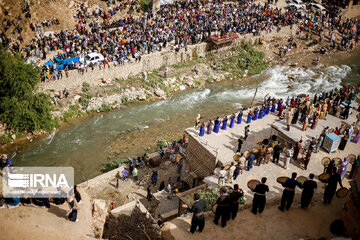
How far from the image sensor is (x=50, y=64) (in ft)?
96.9

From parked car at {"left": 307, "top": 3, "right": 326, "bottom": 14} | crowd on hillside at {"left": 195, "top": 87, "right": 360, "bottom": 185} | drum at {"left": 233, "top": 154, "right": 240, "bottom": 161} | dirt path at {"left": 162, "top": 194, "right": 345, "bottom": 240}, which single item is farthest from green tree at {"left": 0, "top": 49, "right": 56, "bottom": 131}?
parked car at {"left": 307, "top": 3, "right": 326, "bottom": 14}

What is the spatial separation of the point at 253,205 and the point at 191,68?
989 inches

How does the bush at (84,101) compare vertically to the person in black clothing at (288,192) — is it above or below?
below

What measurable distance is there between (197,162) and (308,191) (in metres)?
8.05

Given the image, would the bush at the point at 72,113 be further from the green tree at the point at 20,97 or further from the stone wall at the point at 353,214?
the stone wall at the point at 353,214

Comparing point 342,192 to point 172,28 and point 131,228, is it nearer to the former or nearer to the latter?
point 131,228

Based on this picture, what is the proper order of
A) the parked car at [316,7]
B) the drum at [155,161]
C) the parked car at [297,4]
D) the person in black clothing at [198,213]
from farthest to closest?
the parked car at [316,7], the parked car at [297,4], the drum at [155,161], the person in black clothing at [198,213]

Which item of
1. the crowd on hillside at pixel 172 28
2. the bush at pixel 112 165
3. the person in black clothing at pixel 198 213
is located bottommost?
→ the bush at pixel 112 165

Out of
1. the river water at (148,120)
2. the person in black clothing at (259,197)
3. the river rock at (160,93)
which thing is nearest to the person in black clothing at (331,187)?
the person in black clothing at (259,197)

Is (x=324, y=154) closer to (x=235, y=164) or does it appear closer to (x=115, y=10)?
(x=235, y=164)

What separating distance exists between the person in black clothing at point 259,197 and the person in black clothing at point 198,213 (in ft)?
7.18

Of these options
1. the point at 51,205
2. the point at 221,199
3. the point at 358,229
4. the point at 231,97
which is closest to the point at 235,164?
the point at 221,199

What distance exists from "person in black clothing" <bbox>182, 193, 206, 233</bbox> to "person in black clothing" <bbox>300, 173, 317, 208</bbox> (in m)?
4.00

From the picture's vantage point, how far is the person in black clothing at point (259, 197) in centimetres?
1282
